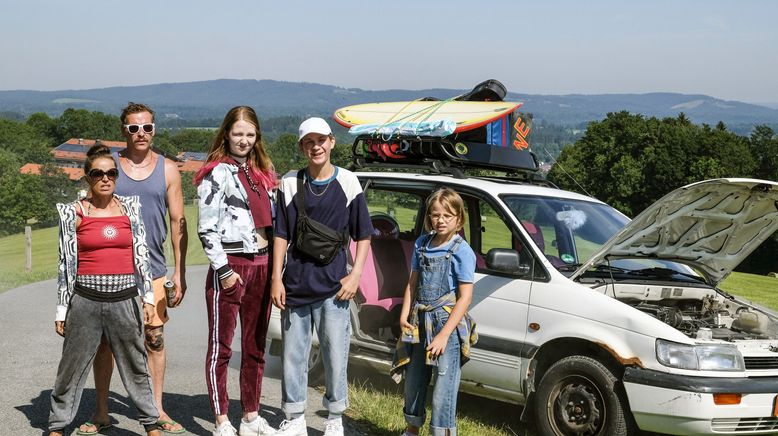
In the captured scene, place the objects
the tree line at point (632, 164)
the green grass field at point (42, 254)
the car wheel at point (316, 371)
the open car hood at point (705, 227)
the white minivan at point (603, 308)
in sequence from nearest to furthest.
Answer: the white minivan at point (603, 308)
the open car hood at point (705, 227)
the car wheel at point (316, 371)
the green grass field at point (42, 254)
the tree line at point (632, 164)

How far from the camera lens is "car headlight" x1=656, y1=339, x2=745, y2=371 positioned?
5.36m

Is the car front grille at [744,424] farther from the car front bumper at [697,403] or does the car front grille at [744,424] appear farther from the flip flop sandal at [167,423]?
the flip flop sandal at [167,423]

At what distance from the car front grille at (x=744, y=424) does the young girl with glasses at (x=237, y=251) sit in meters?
2.77

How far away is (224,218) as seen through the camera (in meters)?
5.16

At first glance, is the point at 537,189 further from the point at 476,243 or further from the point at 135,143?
the point at 135,143

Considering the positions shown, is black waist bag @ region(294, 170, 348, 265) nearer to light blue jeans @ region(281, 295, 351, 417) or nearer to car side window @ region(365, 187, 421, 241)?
light blue jeans @ region(281, 295, 351, 417)

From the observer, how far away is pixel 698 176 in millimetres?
80312

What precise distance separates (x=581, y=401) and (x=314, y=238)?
2134 millimetres

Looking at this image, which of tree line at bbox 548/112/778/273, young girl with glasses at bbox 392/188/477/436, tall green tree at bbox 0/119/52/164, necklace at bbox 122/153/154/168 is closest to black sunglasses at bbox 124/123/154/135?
necklace at bbox 122/153/154/168

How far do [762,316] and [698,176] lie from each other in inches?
3086

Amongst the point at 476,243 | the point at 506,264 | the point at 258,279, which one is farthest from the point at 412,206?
the point at 258,279

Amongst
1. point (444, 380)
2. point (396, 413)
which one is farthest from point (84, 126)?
point (444, 380)

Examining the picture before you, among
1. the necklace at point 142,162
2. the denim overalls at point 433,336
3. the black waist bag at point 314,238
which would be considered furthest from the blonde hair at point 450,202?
the necklace at point 142,162

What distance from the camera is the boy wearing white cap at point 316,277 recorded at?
5.18 meters
